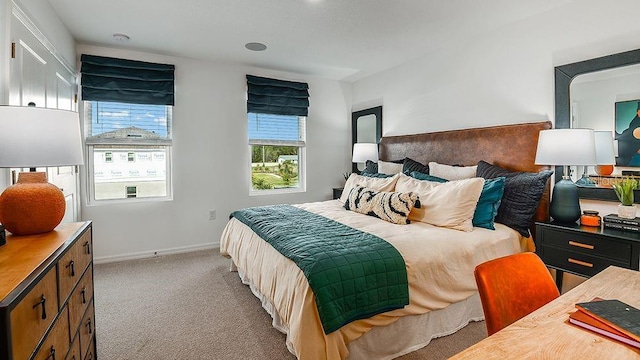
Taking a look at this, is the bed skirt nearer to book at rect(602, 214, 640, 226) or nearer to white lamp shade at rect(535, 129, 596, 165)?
book at rect(602, 214, 640, 226)

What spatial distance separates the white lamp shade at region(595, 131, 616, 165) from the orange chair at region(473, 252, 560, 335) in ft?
5.72

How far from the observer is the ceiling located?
2.70 meters

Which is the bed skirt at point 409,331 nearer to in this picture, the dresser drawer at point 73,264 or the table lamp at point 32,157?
the dresser drawer at point 73,264

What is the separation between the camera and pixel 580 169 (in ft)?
8.43

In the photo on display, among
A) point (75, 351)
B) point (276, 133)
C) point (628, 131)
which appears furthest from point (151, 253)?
point (628, 131)

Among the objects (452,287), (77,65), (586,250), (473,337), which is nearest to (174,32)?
(77,65)

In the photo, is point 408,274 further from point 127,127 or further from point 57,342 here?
point 127,127

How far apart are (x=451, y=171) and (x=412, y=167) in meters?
0.53

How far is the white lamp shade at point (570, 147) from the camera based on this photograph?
225 cm

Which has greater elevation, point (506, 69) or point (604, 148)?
point (506, 69)

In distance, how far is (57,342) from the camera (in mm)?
1152

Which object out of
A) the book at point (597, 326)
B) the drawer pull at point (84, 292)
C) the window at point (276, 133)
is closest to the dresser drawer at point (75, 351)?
the drawer pull at point (84, 292)

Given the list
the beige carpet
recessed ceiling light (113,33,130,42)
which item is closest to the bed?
the beige carpet

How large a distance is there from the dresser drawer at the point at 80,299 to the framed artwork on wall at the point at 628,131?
3473mm
